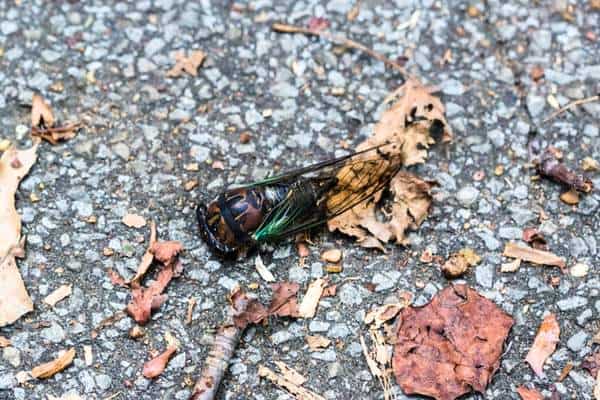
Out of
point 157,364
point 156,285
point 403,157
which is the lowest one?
point 157,364

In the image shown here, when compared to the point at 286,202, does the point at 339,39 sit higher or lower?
higher

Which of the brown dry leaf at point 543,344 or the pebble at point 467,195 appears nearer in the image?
Answer: the brown dry leaf at point 543,344

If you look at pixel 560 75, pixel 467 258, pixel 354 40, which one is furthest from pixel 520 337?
pixel 354 40

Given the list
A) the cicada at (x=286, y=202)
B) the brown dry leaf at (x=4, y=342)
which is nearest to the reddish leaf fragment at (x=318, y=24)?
the cicada at (x=286, y=202)

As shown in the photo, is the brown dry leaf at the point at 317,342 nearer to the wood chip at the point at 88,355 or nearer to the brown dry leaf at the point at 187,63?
the wood chip at the point at 88,355

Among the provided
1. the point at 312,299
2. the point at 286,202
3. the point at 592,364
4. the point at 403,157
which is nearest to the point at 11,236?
the point at 286,202

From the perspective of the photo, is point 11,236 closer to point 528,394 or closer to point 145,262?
point 145,262
